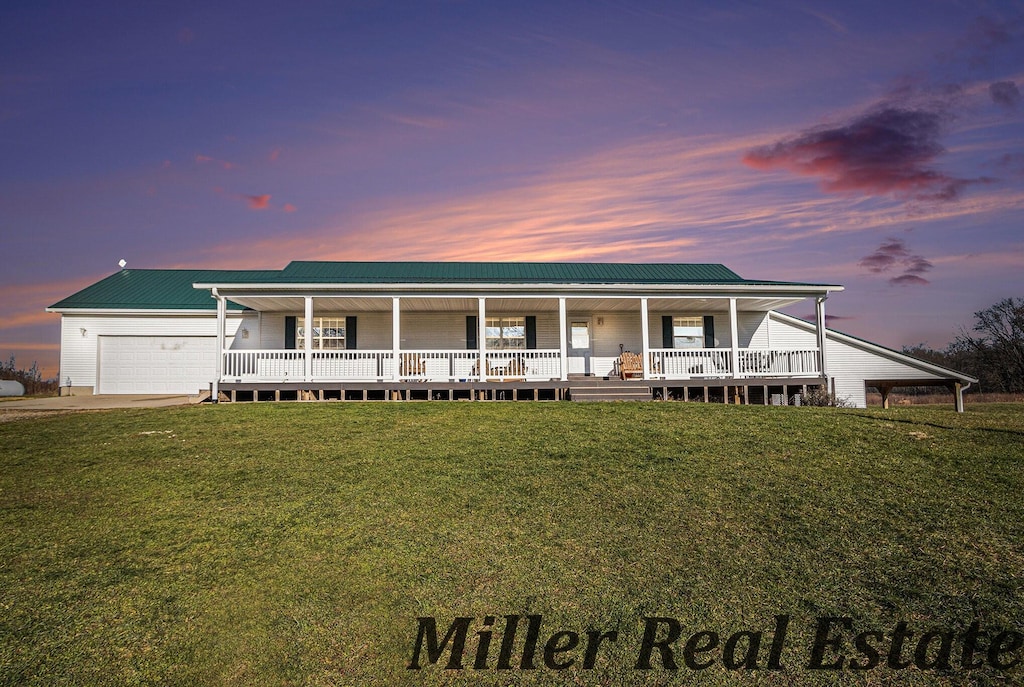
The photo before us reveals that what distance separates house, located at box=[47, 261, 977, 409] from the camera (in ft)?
66.2

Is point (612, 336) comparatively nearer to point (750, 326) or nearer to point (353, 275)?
point (750, 326)

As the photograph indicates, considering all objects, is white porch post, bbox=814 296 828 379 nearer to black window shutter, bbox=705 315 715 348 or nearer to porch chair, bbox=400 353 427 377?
black window shutter, bbox=705 315 715 348

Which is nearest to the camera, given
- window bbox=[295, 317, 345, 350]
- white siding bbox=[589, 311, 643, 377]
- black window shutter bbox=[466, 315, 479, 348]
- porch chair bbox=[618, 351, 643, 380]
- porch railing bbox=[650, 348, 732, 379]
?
porch railing bbox=[650, 348, 732, 379]

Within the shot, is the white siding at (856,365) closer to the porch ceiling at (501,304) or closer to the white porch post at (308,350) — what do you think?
the porch ceiling at (501,304)

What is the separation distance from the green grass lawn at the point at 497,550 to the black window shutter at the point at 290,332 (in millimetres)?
9774

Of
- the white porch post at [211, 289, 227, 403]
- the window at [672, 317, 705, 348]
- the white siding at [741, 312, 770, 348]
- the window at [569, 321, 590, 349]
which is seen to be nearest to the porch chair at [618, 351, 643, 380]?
the window at [569, 321, 590, 349]

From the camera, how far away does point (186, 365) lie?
2388cm

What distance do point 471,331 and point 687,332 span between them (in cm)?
753

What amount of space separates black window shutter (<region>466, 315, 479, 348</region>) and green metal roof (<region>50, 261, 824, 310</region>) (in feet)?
4.65

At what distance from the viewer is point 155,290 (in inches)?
990

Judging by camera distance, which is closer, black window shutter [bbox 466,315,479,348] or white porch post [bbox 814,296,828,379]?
white porch post [bbox 814,296,828,379]

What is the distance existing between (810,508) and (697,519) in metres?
1.61

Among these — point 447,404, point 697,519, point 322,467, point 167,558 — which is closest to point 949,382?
point 447,404

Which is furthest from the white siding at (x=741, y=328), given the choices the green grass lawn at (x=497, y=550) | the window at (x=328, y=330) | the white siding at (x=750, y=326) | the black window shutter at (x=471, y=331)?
the green grass lawn at (x=497, y=550)
